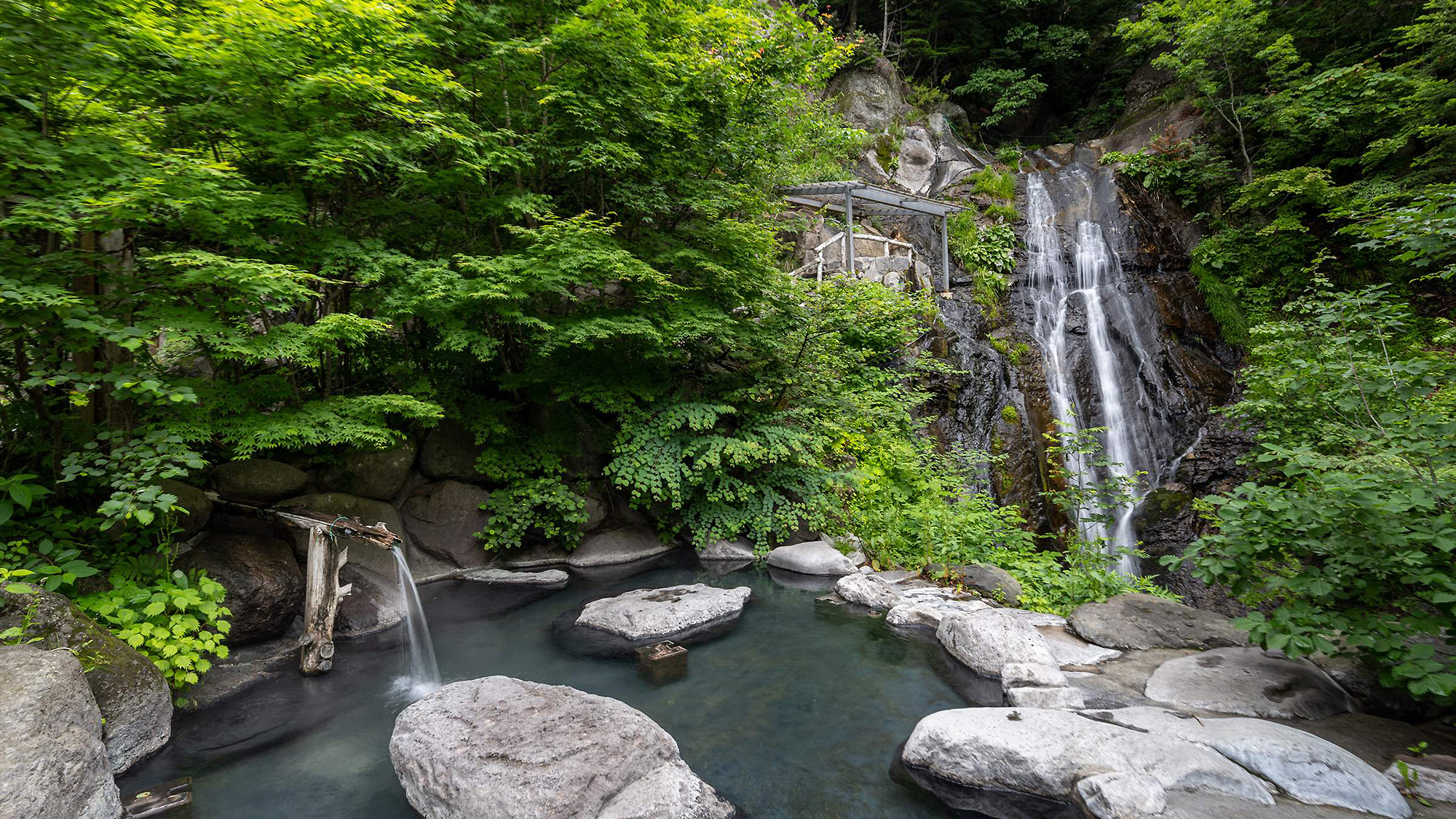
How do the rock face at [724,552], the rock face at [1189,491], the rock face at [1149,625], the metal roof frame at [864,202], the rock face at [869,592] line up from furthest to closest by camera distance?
the metal roof frame at [864,202] → the rock face at [1189,491] → the rock face at [724,552] → the rock face at [869,592] → the rock face at [1149,625]

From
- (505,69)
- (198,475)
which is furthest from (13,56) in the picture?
(505,69)

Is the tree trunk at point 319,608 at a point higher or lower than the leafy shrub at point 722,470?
lower

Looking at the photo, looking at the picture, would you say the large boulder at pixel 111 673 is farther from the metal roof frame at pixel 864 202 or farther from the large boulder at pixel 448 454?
the metal roof frame at pixel 864 202

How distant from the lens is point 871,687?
517cm

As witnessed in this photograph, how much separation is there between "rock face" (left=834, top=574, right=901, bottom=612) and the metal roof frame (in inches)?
309

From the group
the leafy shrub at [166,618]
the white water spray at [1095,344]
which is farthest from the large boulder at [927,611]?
the leafy shrub at [166,618]

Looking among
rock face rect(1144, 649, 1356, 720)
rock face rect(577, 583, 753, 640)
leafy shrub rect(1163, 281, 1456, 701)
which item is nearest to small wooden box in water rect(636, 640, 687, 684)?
rock face rect(577, 583, 753, 640)

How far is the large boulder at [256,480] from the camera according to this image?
661 cm

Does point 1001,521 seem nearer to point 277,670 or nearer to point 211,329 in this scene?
point 277,670

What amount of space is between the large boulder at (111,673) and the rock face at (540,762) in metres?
1.80

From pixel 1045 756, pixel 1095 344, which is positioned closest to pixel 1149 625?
pixel 1045 756

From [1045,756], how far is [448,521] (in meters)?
7.87

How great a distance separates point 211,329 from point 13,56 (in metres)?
2.07

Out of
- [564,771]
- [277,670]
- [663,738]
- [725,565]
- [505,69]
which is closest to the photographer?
[564,771]
